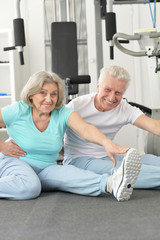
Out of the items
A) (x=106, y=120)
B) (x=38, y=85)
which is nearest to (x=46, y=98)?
(x=38, y=85)

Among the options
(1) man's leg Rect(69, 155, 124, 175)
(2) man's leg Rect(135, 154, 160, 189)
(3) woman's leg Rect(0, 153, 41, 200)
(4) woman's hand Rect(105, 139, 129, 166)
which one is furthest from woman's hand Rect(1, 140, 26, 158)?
(2) man's leg Rect(135, 154, 160, 189)

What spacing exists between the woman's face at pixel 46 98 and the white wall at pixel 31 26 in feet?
10.0

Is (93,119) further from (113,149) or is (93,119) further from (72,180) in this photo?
(113,149)

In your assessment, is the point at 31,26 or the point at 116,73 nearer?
the point at 116,73

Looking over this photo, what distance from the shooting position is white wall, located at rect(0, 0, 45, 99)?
5.29m

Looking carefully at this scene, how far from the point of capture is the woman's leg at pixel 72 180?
2.12 metres

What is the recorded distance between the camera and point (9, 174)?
2225 millimetres

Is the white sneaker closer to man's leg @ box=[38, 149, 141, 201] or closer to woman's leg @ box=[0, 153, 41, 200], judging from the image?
man's leg @ box=[38, 149, 141, 201]

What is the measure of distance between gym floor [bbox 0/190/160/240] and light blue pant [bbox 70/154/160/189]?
13cm

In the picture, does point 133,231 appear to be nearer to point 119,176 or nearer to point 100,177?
point 119,176

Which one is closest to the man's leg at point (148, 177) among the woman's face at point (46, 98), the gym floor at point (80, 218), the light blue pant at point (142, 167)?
the light blue pant at point (142, 167)

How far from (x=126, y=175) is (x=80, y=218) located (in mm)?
337

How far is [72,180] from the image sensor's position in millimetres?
2193

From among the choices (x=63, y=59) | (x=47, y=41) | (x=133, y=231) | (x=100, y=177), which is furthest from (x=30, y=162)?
(x=47, y=41)
